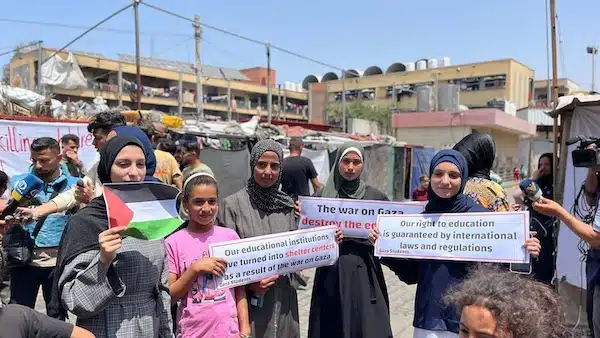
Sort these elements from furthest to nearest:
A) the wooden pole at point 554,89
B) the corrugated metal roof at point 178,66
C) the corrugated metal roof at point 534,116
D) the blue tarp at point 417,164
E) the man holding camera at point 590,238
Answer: the corrugated metal roof at point 178,66 → the corrugated metal roof at point 534,116 → the blue tarp at point 417,164 → the wooden pole at point 554,89 → the man holding camera at point 590,238

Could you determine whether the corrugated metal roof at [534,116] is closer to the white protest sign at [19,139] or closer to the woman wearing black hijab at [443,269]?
the white protest sign at [19,139]

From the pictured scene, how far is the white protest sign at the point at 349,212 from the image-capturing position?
3053 millimetres

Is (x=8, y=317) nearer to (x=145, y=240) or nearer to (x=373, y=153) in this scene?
(x=145, y=240)

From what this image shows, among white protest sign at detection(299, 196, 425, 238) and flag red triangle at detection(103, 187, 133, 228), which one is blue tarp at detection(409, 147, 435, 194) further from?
flag red triangle at detection(103, 187, 133, 228)

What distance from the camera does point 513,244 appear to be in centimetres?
258

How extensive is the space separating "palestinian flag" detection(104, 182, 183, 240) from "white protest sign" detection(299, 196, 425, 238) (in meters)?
1.15

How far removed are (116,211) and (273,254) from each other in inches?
41.1

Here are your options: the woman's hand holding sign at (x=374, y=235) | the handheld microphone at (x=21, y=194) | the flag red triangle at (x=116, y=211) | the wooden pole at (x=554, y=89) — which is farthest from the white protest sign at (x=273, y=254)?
the wooden pole at (x=554, y=89)

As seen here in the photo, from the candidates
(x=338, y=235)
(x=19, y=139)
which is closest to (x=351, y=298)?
(x=338, y=235)

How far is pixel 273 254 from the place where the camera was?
8.91 feet

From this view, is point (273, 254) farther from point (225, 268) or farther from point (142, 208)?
point (142, 208)

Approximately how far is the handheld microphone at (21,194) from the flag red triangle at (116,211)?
1.38 metres

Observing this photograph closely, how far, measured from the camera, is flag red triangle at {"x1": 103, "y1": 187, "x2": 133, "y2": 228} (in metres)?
1.93

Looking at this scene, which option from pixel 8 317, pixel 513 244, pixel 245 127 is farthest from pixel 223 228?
pixel 245 127
